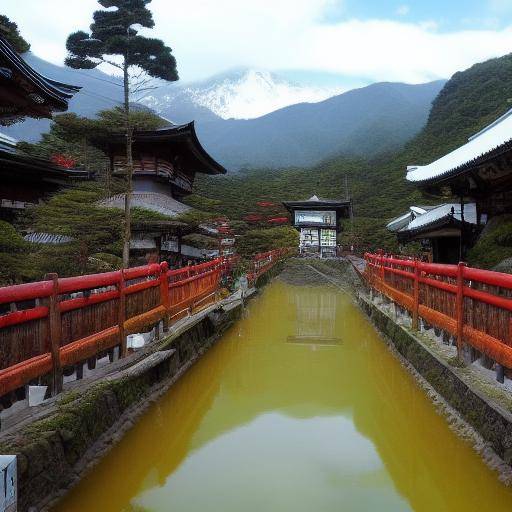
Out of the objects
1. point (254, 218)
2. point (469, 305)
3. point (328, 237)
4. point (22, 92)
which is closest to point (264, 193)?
point (254, 218)

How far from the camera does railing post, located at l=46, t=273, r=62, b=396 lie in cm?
394

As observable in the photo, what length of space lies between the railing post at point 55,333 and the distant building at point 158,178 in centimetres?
1257

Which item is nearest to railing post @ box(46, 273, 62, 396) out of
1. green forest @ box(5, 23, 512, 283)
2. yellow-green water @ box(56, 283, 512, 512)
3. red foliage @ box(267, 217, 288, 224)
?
yellow-green water @ box(56, 283, 512, 512)

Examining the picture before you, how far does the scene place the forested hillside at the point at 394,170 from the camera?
56781 millimetres

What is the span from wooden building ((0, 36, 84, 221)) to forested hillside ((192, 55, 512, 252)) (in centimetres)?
3616

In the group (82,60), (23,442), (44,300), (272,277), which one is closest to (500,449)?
(23,442)

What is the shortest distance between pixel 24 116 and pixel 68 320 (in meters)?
3.76

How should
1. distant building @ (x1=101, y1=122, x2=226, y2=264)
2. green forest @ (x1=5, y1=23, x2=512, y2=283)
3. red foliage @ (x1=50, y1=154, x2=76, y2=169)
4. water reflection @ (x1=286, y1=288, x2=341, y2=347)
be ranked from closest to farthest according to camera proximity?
water reflection @ (x1=286, y1=288, x2=341, y2=347)
green forest @ (x1=5, y1=23, x2=512, y2=283)
red foliage @ (x1=50, y1=154, x2=76, y2=169)
distant building @ (x1=101, y1=122, x2=226, y2=264)

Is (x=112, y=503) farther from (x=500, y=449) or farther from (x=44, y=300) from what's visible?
(x=500, y=449)

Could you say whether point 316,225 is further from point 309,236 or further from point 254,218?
point 254,218

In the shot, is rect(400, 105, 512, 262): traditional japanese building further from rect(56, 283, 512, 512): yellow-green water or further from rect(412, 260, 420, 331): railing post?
rect(56, 283, 512, 512): yellow-green water

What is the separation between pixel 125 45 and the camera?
54.7 feet

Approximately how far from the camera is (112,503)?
3359 mm

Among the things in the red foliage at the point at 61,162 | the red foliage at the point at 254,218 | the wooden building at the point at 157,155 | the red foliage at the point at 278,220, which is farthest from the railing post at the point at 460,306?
the red foliage at the point at 254,218
